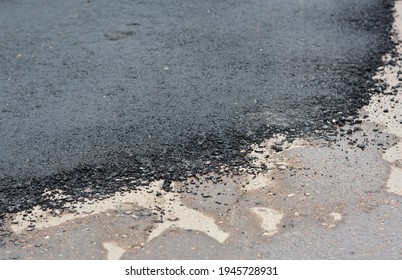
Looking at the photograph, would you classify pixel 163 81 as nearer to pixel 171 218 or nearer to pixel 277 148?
pixel 277 148

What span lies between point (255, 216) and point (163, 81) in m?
1.64

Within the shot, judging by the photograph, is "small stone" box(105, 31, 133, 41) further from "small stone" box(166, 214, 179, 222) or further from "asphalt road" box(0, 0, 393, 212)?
"small stone" box(166, 214, 179, 222)

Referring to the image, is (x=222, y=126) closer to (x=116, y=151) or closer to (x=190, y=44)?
(x=116, y=151)

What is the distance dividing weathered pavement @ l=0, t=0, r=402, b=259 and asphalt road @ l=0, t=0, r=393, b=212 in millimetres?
164

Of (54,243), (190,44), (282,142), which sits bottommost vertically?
(54,243)

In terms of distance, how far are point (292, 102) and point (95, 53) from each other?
1.79m

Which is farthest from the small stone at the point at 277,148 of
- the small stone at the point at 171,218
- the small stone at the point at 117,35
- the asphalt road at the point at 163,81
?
the small stone at the point at 117,35

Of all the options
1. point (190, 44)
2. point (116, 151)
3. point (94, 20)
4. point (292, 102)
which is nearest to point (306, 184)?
point (292, 102)

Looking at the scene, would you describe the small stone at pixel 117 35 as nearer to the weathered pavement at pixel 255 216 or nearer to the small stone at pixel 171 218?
the weathered pavement at pixel 255 216

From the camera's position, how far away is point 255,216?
3232mm

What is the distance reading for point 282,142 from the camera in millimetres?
3818

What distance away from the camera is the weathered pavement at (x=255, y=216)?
301 centimetres

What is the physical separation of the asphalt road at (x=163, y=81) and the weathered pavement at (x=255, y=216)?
16cm

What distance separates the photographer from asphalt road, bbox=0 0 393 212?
3635 millimetres
